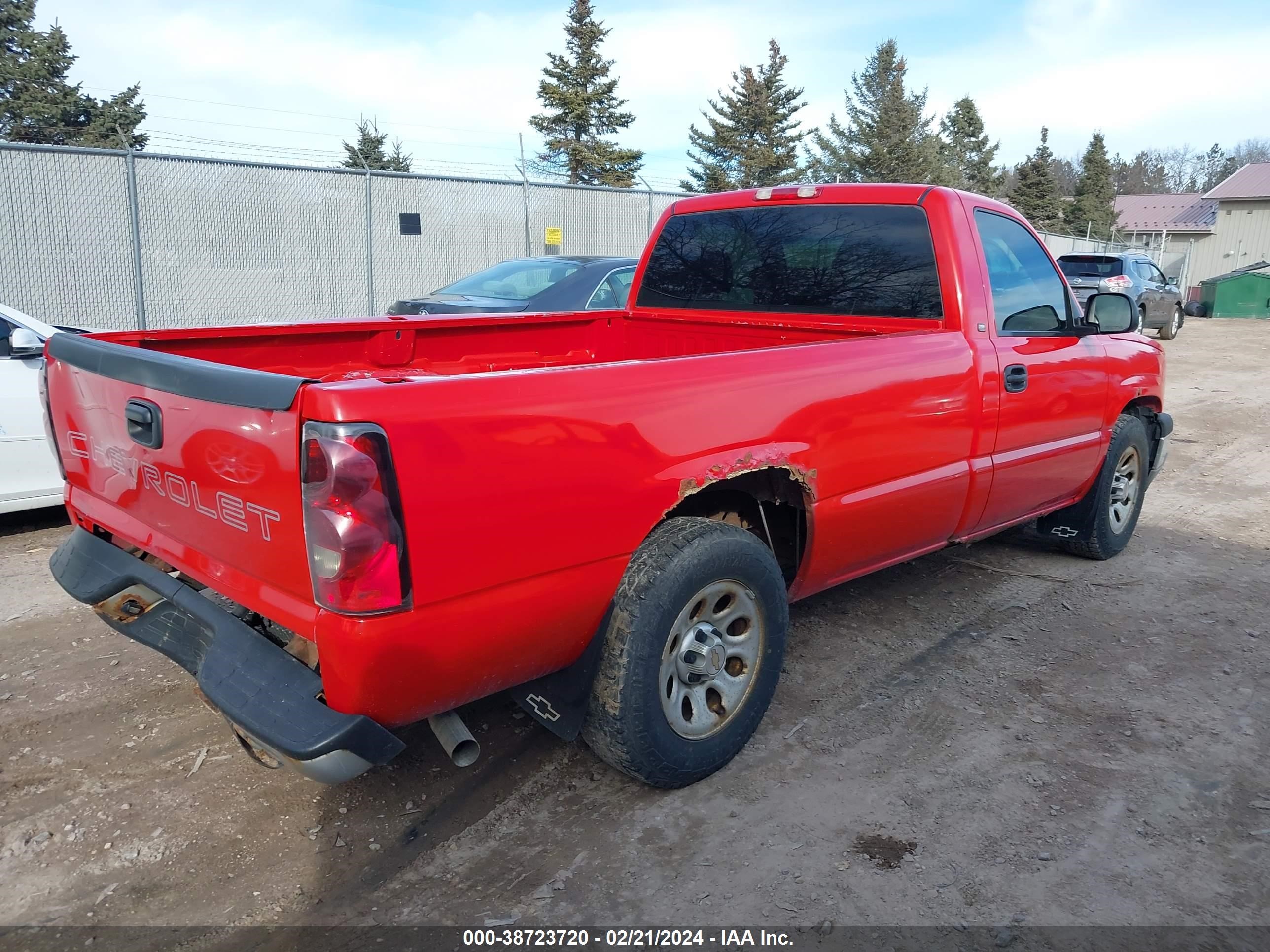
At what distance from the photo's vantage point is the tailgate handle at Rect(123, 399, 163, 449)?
8.48 ft

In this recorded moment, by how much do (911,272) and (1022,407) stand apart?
2.58 feet

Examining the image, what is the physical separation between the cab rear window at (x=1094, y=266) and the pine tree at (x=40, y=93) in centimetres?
2945

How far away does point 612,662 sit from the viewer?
2.75m

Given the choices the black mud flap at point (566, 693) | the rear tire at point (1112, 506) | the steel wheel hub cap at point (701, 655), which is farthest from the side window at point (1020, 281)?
the black mud flap at point (566, 693)

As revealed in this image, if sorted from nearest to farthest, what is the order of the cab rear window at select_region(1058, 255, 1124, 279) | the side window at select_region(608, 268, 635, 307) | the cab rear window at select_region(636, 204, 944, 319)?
1. the cab rear window at select_region(636, 204, 944, 319)
2. the side window at select_region(608, 268, 635, 307)
3. the cab rear window at select_region(1058, 255, 1124, 279)

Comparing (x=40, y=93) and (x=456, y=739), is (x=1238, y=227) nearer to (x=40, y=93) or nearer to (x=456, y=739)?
(x=40, y=93)

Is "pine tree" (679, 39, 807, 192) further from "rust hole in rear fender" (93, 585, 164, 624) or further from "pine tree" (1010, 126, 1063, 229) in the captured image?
"rust hole in rear fender" (93, 585, 164, 624)

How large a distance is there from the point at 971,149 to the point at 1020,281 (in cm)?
6696

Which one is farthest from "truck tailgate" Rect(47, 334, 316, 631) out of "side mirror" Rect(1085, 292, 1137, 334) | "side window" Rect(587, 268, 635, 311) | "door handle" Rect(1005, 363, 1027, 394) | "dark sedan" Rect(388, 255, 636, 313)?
"side window" Rect(587, 268, 635, 311)

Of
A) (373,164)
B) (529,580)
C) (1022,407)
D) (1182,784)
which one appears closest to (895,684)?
(1182,784)

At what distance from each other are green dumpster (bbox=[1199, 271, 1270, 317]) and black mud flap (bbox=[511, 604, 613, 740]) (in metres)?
31.7

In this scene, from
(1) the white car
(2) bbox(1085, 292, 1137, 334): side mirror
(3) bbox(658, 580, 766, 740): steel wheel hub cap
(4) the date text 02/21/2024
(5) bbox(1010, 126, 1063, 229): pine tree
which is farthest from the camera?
(5) bbox(1010, 126, 1063, 229): pine tree

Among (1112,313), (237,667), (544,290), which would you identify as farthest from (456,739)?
(544,290)

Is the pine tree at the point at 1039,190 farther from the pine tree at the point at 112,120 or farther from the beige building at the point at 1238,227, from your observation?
the pine tree at the point at 112,120
